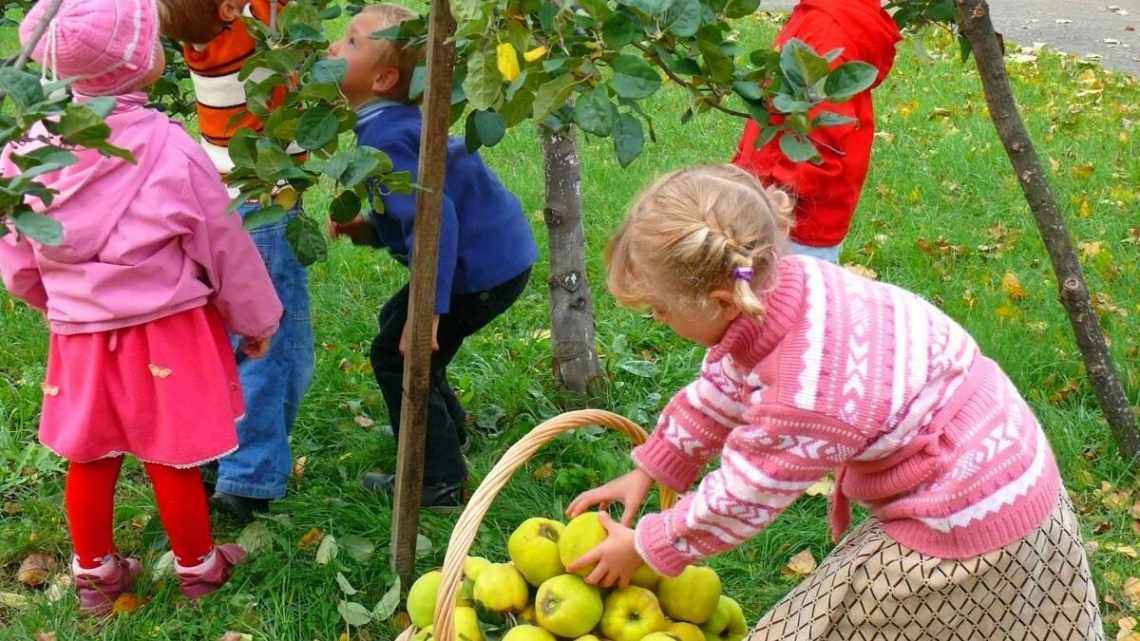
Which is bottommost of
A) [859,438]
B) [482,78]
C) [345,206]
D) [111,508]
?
[111,508]

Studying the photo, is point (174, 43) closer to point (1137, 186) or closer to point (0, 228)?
point (0, 228)

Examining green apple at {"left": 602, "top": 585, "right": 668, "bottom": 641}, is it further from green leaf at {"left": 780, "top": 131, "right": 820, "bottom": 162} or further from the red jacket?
the red jacket

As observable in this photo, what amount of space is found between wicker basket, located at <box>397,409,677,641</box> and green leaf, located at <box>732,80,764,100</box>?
638 mm

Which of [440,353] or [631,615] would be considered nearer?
[631,615]

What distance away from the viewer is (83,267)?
2.42 metres

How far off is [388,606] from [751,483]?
1184 mm

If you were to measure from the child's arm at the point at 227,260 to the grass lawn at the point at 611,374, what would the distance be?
620 millimetres

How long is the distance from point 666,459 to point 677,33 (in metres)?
0.75

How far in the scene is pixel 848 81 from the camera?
6.37 feet

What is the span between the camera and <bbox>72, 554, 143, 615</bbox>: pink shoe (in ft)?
8.93

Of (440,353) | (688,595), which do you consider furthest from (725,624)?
(440,353)

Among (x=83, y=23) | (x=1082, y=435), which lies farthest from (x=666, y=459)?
(x=1082, y=435)

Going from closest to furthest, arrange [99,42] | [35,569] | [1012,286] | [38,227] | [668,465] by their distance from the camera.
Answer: [38,227]
[668,465]
[99,42]
[35,569]
[1012,286]

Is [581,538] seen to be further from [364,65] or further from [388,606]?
[364,65]
